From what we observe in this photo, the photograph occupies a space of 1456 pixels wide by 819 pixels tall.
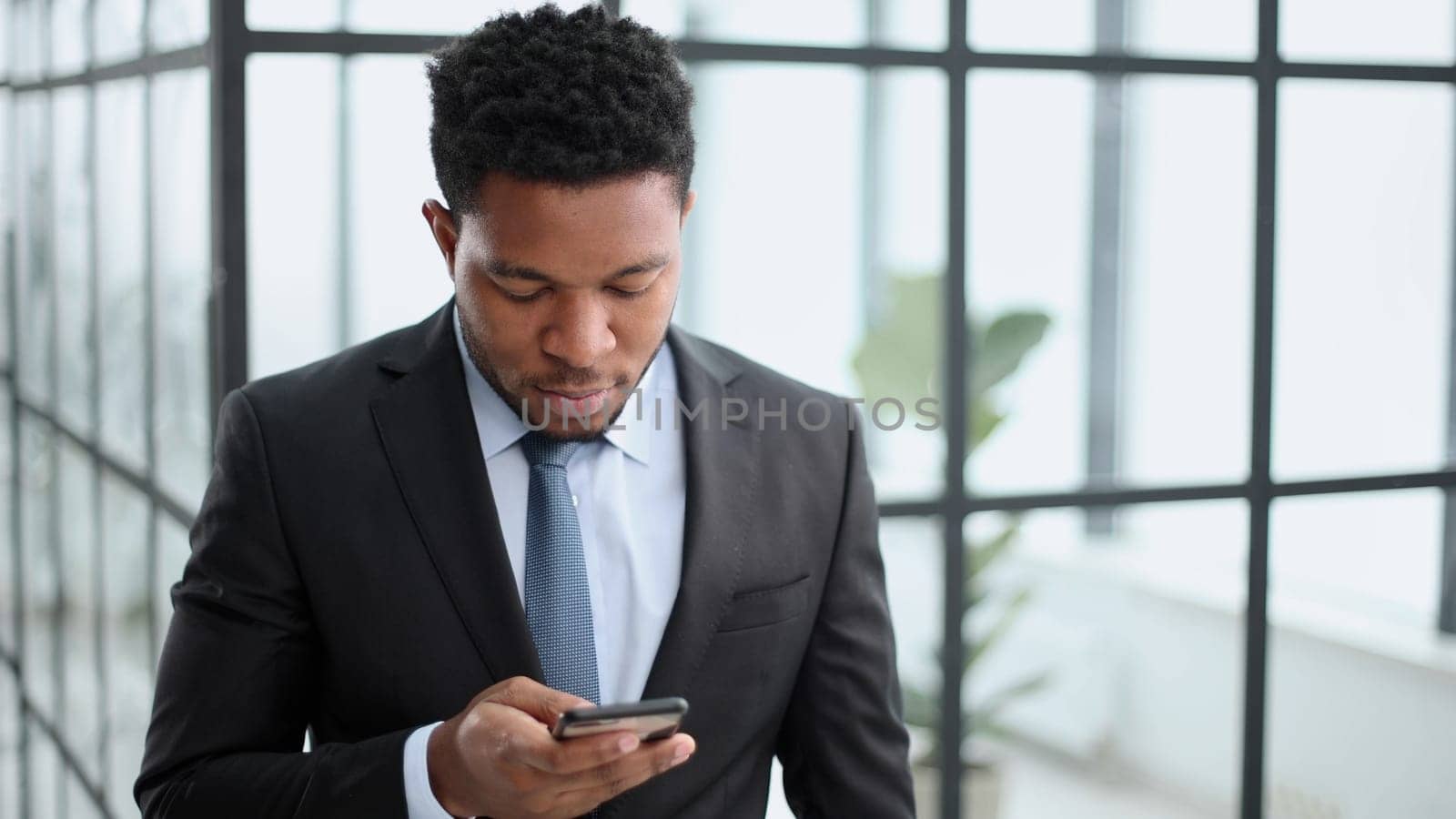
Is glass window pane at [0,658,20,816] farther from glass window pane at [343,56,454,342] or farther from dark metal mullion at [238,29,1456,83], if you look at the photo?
A: dark metal mullion at [238,29,1456,83]

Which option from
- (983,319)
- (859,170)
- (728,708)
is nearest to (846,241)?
(859,170)

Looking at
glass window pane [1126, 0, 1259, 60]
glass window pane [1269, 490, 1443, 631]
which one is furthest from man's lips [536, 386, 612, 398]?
glass window pane [1269, 490, 1443, 631]

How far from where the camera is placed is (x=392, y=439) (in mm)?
1311

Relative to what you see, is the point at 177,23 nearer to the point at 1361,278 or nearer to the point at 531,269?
the point at 531,269

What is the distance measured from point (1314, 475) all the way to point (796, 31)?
118 centimetres

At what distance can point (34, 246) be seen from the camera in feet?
10.9

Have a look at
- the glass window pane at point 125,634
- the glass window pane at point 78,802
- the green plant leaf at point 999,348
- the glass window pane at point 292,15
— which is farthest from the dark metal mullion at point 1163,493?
the glass window pane at point 78,802

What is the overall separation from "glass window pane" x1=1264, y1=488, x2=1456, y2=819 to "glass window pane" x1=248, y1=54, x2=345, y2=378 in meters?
1.64

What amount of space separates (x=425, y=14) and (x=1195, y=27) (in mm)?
1208

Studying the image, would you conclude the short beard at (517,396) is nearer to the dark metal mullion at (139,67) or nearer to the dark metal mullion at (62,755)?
the dark metal mullion at (139,67)

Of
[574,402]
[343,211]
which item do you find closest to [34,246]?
[343,211]

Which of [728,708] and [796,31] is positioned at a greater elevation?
[796,31]

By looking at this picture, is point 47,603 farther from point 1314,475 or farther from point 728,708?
point 1314,475

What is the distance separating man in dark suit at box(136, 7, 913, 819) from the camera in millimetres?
1159
